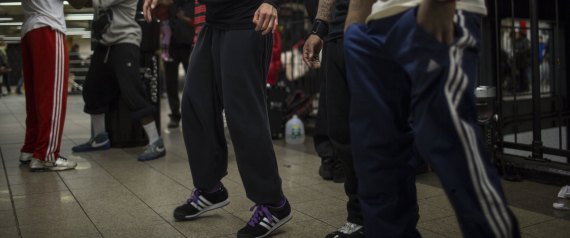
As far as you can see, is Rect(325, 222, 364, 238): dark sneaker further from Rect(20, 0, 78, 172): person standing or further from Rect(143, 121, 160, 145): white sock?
Rect(143, 121, 160, 145): white sock

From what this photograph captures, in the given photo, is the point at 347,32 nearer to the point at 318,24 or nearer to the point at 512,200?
the point at 318,24

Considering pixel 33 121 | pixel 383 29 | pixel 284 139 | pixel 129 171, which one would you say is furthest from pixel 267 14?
pixel 284 139

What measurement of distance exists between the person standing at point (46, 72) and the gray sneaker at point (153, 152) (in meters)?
0.58

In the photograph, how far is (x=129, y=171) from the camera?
3.93m

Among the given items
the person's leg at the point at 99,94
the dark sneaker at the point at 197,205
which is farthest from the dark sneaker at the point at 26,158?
the dark sneaker at the point at 197,205

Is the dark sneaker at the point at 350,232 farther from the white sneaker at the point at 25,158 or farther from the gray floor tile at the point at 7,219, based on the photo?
the white sneaker at the point at 25,158

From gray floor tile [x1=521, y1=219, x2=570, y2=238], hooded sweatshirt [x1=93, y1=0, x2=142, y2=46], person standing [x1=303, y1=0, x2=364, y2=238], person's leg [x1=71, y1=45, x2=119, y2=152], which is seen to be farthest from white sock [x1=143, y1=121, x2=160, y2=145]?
gray floor tile [x1=521, y1=219, x2=570, y2=238]

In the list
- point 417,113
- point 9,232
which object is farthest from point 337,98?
point 9,232

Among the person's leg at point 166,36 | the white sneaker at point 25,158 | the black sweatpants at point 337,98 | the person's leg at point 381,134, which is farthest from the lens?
A: the person's leg at point 166,36

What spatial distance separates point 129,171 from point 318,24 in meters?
2.10

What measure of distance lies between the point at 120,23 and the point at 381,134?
11.4ft

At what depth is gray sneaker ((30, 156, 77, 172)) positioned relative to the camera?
386 cm

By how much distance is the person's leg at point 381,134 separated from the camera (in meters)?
1.51

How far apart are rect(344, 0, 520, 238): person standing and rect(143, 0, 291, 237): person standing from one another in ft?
2.67
